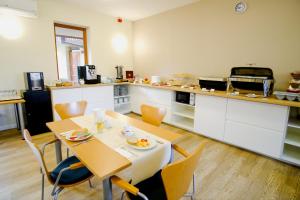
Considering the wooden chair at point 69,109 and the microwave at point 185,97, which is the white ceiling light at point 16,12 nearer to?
the wooden chair at point 69,109

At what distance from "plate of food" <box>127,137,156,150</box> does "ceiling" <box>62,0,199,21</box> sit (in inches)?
118

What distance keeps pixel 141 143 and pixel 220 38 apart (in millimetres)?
2700

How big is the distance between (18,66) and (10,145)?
142 centimetres

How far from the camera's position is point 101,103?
12.9ft

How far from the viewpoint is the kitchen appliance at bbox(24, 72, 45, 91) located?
2.96 meters

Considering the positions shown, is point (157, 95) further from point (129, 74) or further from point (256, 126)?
point (256, 126)

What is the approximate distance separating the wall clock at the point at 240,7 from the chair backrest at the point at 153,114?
7.34ft

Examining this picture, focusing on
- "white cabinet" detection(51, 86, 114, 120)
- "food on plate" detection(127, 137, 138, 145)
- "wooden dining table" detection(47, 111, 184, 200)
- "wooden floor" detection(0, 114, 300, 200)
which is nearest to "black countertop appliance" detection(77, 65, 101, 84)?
"white cabinet" detection(51, 86, 114, 120)

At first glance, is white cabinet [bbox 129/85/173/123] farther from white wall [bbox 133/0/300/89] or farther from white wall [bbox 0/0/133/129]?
white wall [bbox 0/0/133/129]

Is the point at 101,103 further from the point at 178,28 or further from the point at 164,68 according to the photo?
the point at 178,28

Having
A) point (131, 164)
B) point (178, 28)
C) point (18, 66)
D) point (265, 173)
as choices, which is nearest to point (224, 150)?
point (265, 173)

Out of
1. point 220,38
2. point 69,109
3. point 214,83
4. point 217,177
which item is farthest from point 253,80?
point 69,109

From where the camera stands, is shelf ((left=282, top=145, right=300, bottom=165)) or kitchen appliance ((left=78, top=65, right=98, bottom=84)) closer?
shelf ((left=282, top=145, right=300, bottom=165))

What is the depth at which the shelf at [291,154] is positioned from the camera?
2232 mm
